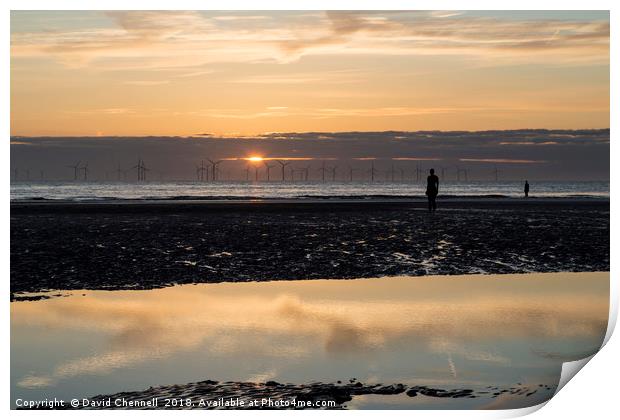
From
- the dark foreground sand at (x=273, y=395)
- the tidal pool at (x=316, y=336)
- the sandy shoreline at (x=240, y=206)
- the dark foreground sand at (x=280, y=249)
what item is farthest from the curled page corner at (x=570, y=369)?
the sandy shoreline at (x=240, y=206)

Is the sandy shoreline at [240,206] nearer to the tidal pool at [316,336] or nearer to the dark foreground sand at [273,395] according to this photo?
the tidal pool at [316,336]

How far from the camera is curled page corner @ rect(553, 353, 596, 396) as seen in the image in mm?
10869

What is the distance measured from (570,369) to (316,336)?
431cm

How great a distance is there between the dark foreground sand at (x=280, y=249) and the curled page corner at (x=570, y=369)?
8607mm

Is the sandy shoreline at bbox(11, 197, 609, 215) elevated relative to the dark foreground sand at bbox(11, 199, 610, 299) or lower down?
lower down

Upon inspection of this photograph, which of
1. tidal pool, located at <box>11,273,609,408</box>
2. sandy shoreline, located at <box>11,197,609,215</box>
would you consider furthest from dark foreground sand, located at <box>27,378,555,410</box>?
sandy shoreline, located at <box>11,197,609,215</box>

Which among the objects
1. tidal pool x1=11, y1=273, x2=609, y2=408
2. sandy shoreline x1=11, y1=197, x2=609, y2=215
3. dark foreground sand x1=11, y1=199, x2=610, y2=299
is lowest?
sandy shoreline x1=11, y1=197, x2=609, y2=215

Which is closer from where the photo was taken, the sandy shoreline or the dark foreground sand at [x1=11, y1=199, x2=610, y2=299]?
the dark foreground sand at [x1=11, y1=199, x2=610, y2=299]

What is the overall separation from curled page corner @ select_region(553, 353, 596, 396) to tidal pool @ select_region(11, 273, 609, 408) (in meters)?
0.13

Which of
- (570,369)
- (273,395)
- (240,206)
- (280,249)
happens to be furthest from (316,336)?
(240,206)

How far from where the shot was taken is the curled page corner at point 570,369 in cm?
1087

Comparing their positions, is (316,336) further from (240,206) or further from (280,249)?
(240,206)

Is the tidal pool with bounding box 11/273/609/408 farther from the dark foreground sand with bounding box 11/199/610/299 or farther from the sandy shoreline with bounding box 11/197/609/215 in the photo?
the sandy shoreline with bounding box 11/197/609/215
